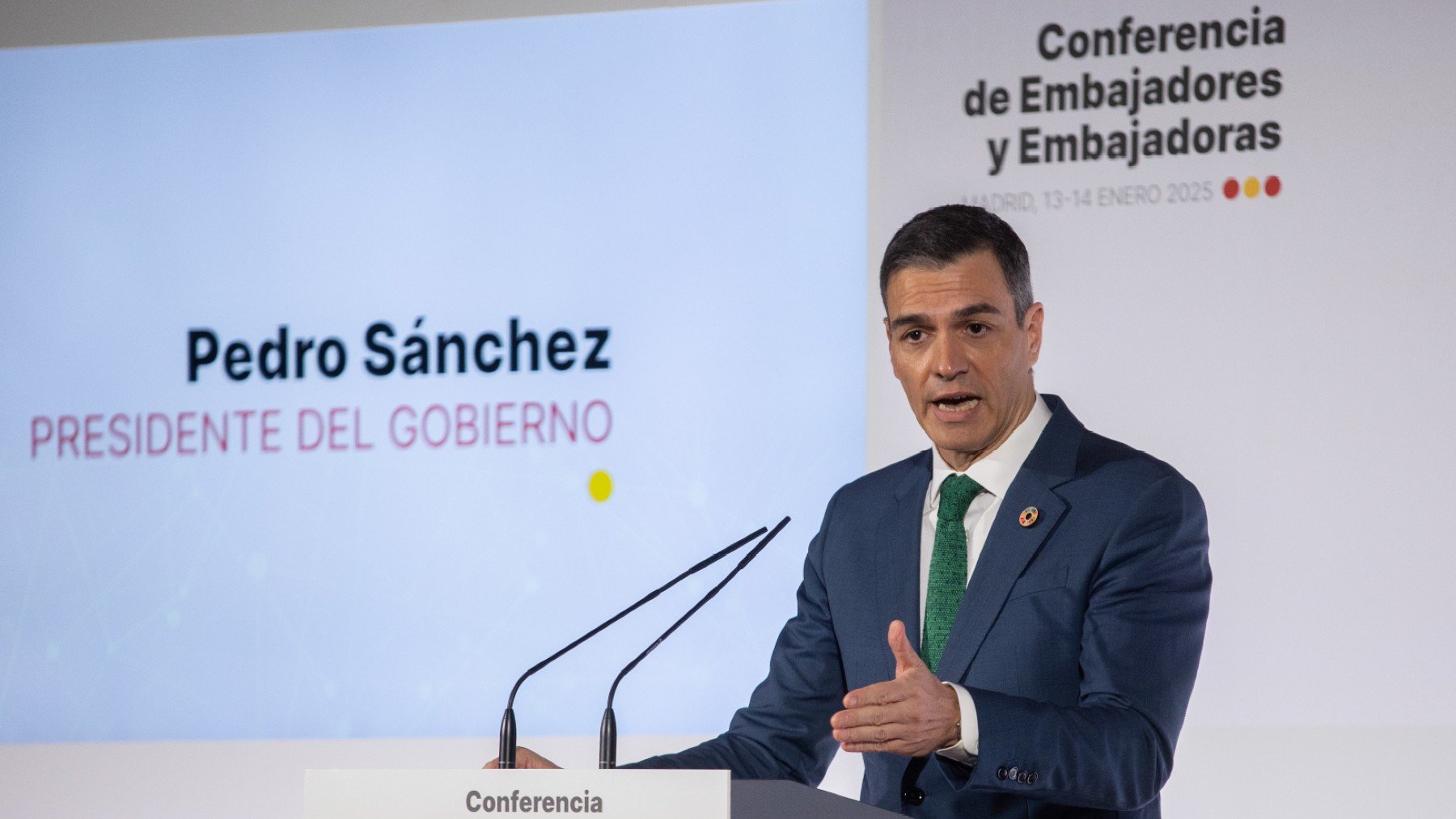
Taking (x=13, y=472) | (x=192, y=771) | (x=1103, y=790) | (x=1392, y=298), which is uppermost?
(x=1392, y=298)

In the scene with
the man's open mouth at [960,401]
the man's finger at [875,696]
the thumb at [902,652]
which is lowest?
the man's finger at [875,696]

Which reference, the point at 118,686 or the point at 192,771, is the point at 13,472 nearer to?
the point at 118,686

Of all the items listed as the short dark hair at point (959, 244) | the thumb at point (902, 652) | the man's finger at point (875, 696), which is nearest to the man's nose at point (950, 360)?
the short dark hair at point (959, 244)

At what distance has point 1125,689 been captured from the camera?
229cm

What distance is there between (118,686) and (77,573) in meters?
0.35

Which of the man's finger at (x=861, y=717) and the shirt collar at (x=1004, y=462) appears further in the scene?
the shirt collar at (x=1004, y=462)

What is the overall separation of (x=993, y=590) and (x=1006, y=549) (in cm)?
7

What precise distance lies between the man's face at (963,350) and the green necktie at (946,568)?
0.28 feet

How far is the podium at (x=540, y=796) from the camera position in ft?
5.63

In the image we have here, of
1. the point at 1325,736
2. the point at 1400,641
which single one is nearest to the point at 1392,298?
the point at 1400,641

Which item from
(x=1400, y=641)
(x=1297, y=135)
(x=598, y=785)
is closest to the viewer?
(x=598, y=785)

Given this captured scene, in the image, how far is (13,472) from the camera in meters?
4.46

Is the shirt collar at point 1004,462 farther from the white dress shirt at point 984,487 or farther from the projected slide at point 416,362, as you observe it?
the projected slide at point 416,362

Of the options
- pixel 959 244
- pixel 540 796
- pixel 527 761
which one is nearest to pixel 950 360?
pixel 959 244
